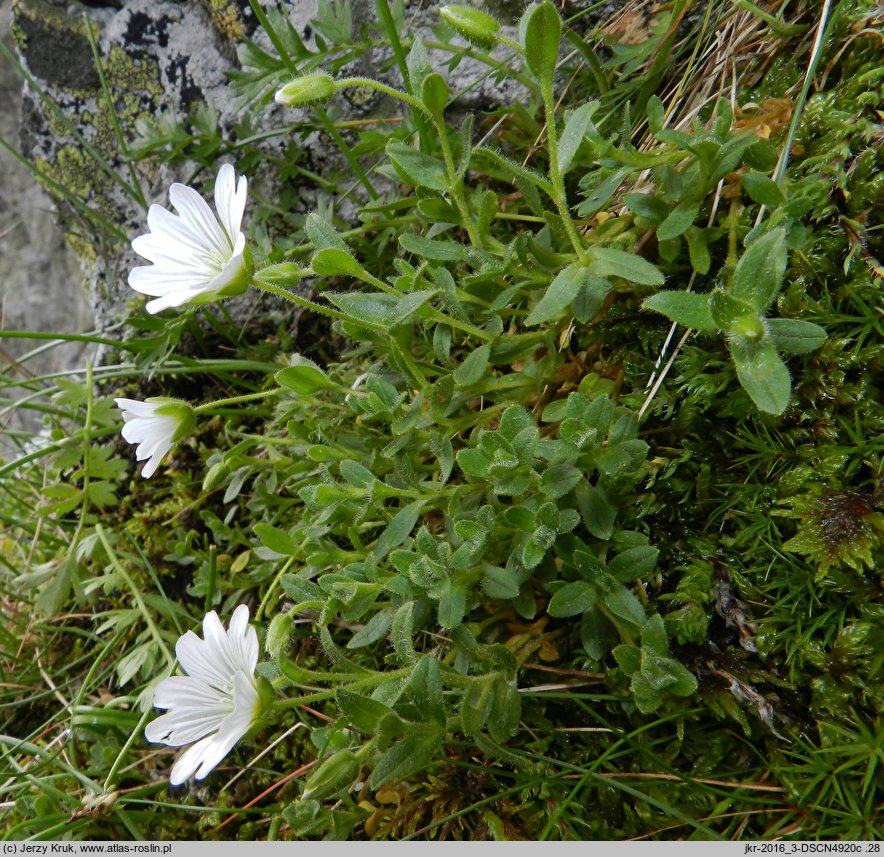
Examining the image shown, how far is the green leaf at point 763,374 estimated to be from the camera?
0.99 m

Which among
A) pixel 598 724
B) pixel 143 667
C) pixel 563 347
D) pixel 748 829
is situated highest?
pixel 563 347

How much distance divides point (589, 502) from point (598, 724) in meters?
0.43

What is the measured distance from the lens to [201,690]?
4.33 feet

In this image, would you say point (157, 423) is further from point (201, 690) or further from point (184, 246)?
point (201, 690)

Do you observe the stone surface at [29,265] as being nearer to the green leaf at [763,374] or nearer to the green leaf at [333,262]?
the green leaf at [333,262]

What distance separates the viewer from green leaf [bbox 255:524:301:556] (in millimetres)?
1496

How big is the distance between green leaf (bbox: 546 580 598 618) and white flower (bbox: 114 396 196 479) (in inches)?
30.9

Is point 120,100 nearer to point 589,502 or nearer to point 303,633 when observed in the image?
point 303,633

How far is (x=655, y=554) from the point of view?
1239 mm

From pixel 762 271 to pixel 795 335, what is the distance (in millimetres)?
132

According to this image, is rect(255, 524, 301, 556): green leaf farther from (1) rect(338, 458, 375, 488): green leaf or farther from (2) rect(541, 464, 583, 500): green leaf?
(2) rect(541, 464, 583, 500): green leaf

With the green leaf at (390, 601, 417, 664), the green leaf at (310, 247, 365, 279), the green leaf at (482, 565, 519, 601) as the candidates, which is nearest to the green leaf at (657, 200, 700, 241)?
the green leaf at (310, 247, 365, 279)

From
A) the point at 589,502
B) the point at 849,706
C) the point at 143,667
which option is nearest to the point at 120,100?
the point at 143,667

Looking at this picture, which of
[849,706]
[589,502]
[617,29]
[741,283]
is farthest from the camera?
[617,29]
